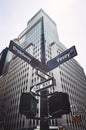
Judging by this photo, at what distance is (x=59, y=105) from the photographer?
3018 millimetres

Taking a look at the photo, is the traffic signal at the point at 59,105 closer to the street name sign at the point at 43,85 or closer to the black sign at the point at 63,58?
the street name sign at the point at 43,85

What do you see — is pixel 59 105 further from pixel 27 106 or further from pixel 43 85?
pixel 43 85

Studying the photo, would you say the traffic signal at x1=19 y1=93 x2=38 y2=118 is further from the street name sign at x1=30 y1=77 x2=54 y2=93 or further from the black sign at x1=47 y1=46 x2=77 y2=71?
the black sign at x1=47 y1=46 x2=77 y2=71

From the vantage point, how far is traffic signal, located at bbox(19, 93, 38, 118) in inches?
120

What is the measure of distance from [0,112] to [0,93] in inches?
961

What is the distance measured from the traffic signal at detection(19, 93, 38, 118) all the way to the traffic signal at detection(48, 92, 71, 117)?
482mm

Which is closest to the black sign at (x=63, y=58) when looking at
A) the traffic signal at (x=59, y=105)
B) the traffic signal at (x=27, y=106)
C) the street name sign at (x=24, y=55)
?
the street name sign at (x=24, y=55)

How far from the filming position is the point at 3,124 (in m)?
65.4

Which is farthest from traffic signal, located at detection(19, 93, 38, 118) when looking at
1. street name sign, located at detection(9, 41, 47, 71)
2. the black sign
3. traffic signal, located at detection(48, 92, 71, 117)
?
the black sign

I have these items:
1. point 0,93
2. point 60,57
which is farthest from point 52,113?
point 0,93

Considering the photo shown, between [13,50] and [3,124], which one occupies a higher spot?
[13,50]

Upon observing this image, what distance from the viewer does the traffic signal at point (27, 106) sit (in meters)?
3.04

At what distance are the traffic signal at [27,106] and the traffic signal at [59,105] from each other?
482 mm

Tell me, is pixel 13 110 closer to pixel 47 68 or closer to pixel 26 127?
pixel 26 127
